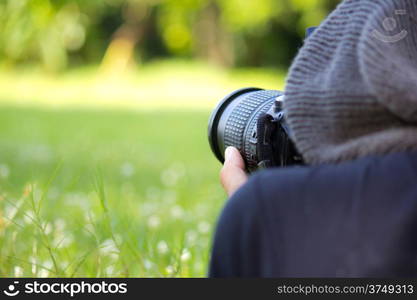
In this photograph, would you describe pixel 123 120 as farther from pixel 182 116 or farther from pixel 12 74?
pixel 12 74

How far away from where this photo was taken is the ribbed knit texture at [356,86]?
0.99 metres

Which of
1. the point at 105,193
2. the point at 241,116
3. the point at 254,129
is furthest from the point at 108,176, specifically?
the point at 254,129

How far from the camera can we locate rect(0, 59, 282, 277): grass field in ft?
6.40

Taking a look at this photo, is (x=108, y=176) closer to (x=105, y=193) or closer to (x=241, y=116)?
(x=105, y=193)

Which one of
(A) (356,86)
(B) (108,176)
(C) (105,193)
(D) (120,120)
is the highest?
(A) (356,86)

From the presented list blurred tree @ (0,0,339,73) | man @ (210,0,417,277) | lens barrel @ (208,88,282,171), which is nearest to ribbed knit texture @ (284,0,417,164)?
man @ (210,0,417,277)

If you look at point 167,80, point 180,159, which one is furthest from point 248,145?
point 167,80

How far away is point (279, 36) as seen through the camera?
16.7m

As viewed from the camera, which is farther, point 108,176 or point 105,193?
point 108,176

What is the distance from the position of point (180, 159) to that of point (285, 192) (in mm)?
5128

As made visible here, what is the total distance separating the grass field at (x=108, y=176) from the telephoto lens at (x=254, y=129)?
0.33 metres

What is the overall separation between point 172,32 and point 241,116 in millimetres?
15264

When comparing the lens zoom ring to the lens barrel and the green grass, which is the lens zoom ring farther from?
the green grass

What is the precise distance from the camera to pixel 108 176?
4.68 metres
